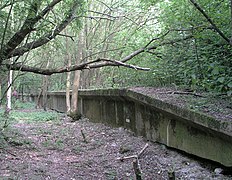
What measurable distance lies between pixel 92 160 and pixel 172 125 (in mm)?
1632

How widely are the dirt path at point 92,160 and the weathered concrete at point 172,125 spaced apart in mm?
192

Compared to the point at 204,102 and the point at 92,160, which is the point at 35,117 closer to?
the point at 92,160

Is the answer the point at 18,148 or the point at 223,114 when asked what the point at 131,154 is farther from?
the point at 18,148

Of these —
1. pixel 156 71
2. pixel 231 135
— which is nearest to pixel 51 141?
pixel 156 71

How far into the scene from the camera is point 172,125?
4625mm

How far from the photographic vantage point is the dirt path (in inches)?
158

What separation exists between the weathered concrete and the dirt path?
0.19 metres

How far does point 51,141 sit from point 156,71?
10.5 feet

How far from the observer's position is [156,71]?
20.6ft

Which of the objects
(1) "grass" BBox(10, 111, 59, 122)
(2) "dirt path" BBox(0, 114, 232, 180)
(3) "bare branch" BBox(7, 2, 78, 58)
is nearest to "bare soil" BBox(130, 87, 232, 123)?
(2) "dirt path" BBox(0, 114, 232, 180)

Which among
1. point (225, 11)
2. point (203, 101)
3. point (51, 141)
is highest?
point (225, 11)

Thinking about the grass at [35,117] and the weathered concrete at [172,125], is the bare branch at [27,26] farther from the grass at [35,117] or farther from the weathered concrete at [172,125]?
the grass at [35,117]

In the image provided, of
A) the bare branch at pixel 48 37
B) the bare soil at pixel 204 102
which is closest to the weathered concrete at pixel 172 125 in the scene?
the bare soil at pixel 204 102

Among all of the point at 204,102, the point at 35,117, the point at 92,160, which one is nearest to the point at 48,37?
the point at 92,160
